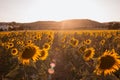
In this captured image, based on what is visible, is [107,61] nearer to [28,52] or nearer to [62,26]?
[28,52]

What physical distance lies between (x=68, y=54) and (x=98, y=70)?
522 centimetres

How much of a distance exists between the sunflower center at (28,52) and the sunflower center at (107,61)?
83.1 inches

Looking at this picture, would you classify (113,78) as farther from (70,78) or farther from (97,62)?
(70,78)

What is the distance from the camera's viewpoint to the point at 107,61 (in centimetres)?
489

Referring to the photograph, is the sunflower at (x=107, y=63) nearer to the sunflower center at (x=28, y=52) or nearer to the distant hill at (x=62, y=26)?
the sunflower center at (x=28, y=52)

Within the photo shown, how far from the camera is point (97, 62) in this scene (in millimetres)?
4879

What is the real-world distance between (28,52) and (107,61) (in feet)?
7.34

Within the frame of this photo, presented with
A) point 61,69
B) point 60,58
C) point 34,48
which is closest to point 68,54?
point 60,58

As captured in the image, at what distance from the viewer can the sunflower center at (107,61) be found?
4.77 meters

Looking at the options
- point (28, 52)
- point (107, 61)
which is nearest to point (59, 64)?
point (28, 52)

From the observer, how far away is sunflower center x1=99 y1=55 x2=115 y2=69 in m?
4.77

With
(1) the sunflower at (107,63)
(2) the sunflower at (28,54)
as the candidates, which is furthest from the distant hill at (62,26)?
(1) the sunflower at (107,63)

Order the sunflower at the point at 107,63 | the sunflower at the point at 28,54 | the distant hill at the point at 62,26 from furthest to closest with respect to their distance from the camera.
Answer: the distant hill at the point at 62,26 → the sunflower at the point at 28,54 → the sunflower at the point at 107,63

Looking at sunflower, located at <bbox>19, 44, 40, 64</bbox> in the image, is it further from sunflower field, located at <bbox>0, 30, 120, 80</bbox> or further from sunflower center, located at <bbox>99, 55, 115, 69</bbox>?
sunflower center, located at <bbox>99, 55, 115, 69</bbox>
